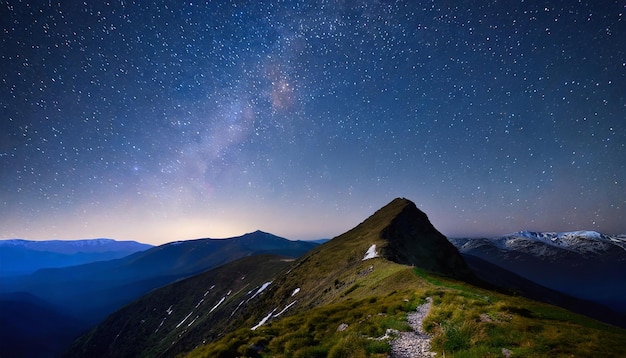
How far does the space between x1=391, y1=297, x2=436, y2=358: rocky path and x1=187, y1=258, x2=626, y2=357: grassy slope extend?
0.37 m

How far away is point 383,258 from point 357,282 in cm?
854

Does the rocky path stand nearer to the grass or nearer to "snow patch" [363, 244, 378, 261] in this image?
the grass

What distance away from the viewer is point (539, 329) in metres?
11.7

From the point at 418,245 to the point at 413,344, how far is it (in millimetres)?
48544

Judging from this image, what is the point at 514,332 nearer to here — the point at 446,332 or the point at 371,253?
the point at 446,332

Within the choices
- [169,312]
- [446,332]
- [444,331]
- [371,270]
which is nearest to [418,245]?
[371,270]

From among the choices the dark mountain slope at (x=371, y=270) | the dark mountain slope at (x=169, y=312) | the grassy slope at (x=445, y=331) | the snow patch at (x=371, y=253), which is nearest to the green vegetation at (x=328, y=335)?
the grassy slope at (x=445, y=331)

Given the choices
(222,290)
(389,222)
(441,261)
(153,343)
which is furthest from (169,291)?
(441,261)

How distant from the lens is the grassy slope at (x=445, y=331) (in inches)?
→ 413

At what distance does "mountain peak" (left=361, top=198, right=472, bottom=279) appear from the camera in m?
45.3

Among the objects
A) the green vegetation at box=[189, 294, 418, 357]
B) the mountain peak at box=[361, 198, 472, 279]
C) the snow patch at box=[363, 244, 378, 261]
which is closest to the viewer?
the green vegetation at box=[189, 294, 418, 357]

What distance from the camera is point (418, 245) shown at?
5719 cm

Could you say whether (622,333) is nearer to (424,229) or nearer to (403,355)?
(403,355)

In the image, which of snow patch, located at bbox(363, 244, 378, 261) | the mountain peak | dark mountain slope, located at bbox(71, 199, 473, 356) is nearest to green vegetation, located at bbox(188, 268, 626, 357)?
dark mountain slope, located at bbox(71, 199, 473, 356)
